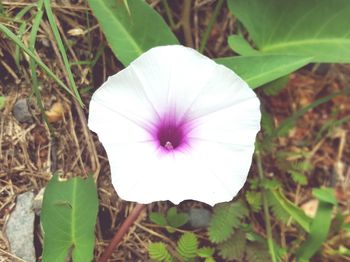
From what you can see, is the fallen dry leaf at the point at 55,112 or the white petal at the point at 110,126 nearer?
the white petal at the point at 110,126

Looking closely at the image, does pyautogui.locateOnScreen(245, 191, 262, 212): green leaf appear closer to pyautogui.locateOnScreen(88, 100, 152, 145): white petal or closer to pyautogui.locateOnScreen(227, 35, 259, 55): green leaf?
pyautogui.locateOnScreen(227, 35, 259, 55): green leaf

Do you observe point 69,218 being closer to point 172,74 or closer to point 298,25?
point 172,74

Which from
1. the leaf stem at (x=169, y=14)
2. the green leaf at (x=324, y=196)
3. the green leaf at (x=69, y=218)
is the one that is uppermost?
the leaf stem at (x=169, y=14)

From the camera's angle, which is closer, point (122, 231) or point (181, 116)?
point (181, 116)

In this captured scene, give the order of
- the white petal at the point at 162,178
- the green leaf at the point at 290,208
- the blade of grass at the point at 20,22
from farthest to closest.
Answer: the green leaf at the point at 290,208
the blade of grass at the point at 20,22
the white petal at the point at 162,178

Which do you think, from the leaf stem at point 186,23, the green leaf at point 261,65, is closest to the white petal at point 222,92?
the green leaf at point 261,65

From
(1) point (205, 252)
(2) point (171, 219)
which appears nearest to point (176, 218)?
(2) point (171, 219)

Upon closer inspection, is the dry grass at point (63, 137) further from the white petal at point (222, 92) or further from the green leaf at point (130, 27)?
the white petal at point (222, 92)
